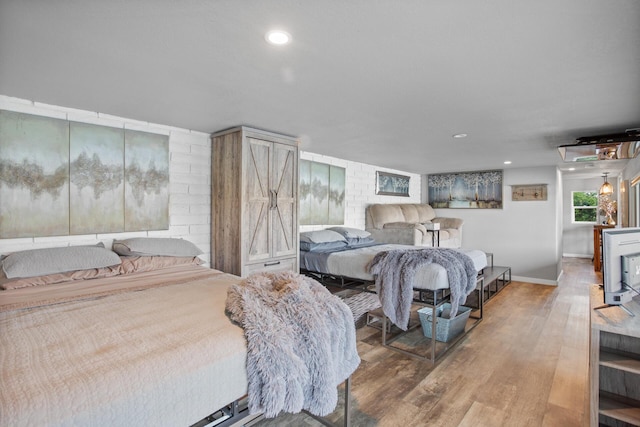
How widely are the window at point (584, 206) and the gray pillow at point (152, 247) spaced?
10.2 meters

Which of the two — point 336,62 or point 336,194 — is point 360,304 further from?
point 336,62

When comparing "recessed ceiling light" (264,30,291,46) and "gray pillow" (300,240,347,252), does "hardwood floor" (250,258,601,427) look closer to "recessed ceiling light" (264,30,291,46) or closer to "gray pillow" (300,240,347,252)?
"gray pillow" (300,240,347,252)

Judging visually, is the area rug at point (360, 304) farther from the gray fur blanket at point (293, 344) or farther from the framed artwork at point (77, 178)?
the framed artwork at point (77, 178)

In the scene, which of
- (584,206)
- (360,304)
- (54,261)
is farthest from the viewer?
(584,206)

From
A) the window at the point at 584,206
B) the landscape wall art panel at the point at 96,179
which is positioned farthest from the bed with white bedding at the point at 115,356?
the window at the point at 584,206

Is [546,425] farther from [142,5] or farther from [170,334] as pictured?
[142,5]

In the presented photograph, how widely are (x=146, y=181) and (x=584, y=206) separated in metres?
10.6

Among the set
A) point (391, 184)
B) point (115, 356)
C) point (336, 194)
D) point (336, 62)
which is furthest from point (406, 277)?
point (391, 184)

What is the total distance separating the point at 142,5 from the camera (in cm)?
136

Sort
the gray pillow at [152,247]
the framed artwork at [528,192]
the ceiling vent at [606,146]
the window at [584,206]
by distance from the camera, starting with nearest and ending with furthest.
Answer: the gray pillow at [152,247]
the ceiling vent at [606,146]
the framed artwork at [528,192]
the window at [584,206]

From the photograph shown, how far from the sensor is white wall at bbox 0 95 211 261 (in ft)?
9.60

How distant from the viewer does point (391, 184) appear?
21.6ft

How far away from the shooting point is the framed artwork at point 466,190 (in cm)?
671

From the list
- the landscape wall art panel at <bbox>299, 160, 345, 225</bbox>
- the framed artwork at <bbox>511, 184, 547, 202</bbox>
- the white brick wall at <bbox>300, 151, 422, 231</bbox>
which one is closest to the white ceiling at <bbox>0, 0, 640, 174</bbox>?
the landscape wall art panel at <bbox>299, 160, 345, 225</bbox>
